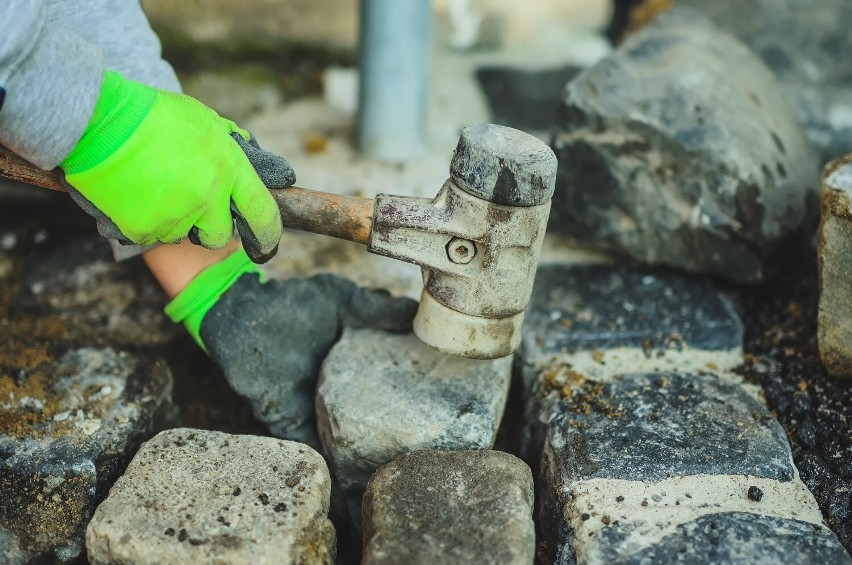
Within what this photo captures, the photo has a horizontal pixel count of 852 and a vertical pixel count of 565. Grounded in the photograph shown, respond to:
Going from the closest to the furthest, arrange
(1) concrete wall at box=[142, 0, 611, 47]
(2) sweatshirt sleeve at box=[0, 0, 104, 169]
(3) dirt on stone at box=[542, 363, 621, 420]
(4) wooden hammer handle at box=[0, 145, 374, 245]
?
(2) sweatshirt sleeve at box=[0, 0, 104, 169]
(4) wooden hammer handle at box=[0, 145, 374, 245]
(3) dirt on stone at box=[542, 363, 621, 420]
(1) concrete wall at box=[142, 0, 611, 47]

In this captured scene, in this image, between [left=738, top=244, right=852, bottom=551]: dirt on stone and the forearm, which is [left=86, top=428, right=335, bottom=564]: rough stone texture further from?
[left=738, top=244, right=852, bottom=551]: dirt on stone

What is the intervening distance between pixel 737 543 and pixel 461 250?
2.30 ft

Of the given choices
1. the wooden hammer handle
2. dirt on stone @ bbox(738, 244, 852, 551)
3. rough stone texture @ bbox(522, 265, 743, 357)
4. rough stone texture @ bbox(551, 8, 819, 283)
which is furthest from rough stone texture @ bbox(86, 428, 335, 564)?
rough stone texture @ bbox(551, 8, 819, 283)

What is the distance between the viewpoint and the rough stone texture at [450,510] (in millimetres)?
1344

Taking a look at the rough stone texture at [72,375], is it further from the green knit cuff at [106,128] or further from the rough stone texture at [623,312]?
the rough stone texture at [623,312]

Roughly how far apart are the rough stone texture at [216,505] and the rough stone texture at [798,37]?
7.44ft

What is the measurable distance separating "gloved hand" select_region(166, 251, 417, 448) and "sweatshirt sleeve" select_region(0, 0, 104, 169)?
525 mm

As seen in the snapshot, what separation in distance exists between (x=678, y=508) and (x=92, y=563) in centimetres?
102

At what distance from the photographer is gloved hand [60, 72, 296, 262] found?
1.41m

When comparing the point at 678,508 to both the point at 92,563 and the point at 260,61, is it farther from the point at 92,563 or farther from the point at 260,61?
the point at 260,61

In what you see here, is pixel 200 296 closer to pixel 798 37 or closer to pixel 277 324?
pixel 277 324

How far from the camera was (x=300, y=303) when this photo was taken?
185 cm

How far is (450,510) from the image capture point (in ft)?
4.68

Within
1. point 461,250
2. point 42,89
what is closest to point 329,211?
point 461,250
